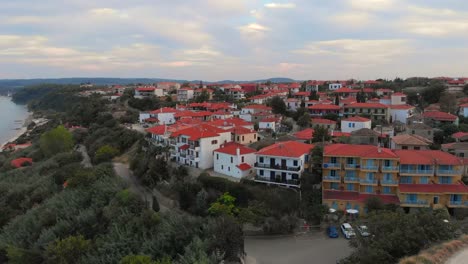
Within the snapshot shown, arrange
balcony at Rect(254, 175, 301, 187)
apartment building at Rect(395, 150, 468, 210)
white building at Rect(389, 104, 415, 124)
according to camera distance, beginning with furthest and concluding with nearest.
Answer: white building at Rect(389, 104, 415, 124) < balcony at Rect(254, 175, 301, 187) < apartment building at Rect(395, 150, 468, 210)

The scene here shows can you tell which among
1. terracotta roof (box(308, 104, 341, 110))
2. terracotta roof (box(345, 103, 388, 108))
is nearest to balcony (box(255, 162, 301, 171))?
terracotta roof (box(345, 103, 388, 108))

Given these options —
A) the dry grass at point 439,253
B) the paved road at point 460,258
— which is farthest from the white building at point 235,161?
the paved road at point 460,258

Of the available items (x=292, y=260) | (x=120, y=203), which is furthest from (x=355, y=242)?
(x=120, y=203)

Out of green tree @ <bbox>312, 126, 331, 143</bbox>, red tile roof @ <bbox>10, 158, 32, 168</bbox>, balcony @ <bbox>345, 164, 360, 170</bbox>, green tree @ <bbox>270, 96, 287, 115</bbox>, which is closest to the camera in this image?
balcony @ <bbox>345, 164, 360, 170</bbox>

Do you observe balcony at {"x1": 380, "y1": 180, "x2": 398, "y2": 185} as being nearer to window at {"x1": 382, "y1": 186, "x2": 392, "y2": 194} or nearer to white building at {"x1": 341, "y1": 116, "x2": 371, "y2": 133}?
window at {"x1": 382, "y1": 186, "x2": 392, "y2": 194}

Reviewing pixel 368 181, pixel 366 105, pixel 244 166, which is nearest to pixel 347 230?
pixel 368 181

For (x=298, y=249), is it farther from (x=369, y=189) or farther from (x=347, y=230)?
(x=369, y=189)

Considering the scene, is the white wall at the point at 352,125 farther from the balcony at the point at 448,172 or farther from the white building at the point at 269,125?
the balcony at the point at 448,172
